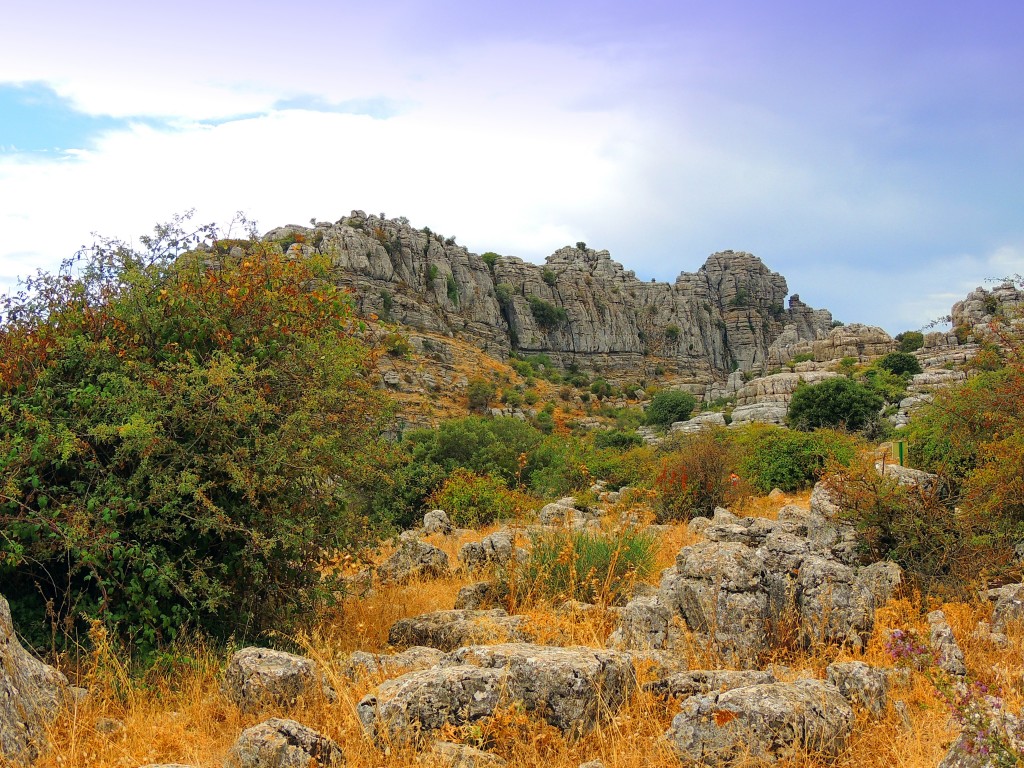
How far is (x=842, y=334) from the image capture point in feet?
218

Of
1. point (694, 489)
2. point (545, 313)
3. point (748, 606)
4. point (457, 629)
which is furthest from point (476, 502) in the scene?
point (545, 313)

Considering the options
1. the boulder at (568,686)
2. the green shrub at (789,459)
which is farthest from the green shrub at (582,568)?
the green shrub at (789,459)

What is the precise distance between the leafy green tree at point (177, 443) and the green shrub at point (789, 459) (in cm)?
1342

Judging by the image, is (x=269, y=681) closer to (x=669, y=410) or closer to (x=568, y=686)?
(x=568, y=686)

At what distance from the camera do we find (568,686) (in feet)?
13.3

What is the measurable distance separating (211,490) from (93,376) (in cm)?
144

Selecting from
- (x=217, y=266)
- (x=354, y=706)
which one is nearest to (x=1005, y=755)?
(x=354, y=706)

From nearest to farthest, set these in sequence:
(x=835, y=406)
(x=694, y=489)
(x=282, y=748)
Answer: (x=282, y=748)
(x=694, y=489)
(x=835, y=406)

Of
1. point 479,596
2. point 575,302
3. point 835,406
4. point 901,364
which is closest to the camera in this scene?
point 479,596

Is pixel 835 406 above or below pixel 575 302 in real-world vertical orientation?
below

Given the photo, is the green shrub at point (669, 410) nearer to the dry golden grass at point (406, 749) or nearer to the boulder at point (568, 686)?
the dry golden grass at point (406, 749)

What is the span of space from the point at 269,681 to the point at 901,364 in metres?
56.0

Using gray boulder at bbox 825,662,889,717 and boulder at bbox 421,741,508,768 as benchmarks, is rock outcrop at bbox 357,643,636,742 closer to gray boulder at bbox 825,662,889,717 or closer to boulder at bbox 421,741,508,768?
boulder at bbox 421,741,508,768

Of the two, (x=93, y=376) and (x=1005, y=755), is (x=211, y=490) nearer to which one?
(x=93, y=376)
